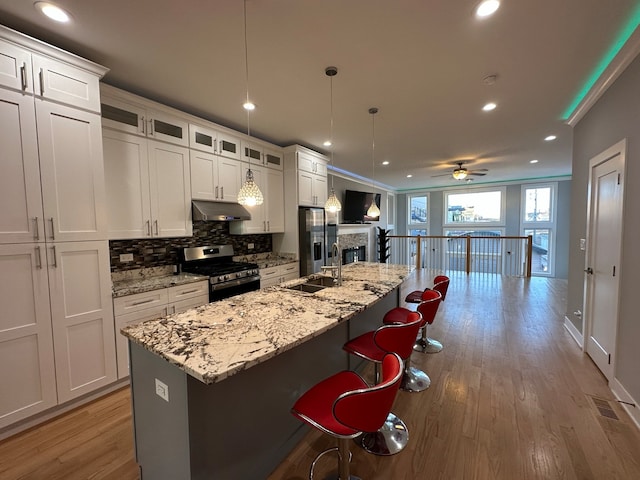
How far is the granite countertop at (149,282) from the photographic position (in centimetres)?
246

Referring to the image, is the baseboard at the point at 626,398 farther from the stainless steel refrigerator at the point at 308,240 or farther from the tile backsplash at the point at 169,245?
the tile backsplash at the point at 169,245

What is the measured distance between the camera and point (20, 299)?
1.88 m

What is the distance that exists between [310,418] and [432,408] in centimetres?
140

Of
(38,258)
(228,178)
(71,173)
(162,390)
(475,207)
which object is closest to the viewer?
(162,390)

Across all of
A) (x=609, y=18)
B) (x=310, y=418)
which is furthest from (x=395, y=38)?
(x=310, y=418)

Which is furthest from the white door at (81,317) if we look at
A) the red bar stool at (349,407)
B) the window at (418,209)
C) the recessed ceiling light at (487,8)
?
the window at (418,209)

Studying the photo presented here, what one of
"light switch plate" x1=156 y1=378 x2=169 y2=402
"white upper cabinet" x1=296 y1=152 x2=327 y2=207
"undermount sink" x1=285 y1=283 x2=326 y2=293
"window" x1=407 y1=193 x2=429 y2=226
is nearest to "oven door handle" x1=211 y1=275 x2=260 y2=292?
"undermount sink" x1=285 y1=283 x2=326 y2=293

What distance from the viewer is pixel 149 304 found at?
2586 mm

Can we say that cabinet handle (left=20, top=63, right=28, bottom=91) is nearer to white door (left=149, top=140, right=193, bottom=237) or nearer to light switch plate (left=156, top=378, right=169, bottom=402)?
white door (left=149, top=140, right=193, bottom=237)

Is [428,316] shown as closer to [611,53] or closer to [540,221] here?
[611,53]

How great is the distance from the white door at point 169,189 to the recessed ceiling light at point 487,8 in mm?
2939

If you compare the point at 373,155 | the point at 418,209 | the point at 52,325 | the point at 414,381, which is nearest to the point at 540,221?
the point at 418,209

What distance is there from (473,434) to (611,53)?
10.3ft

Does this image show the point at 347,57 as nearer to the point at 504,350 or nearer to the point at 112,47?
the point at 112,47
